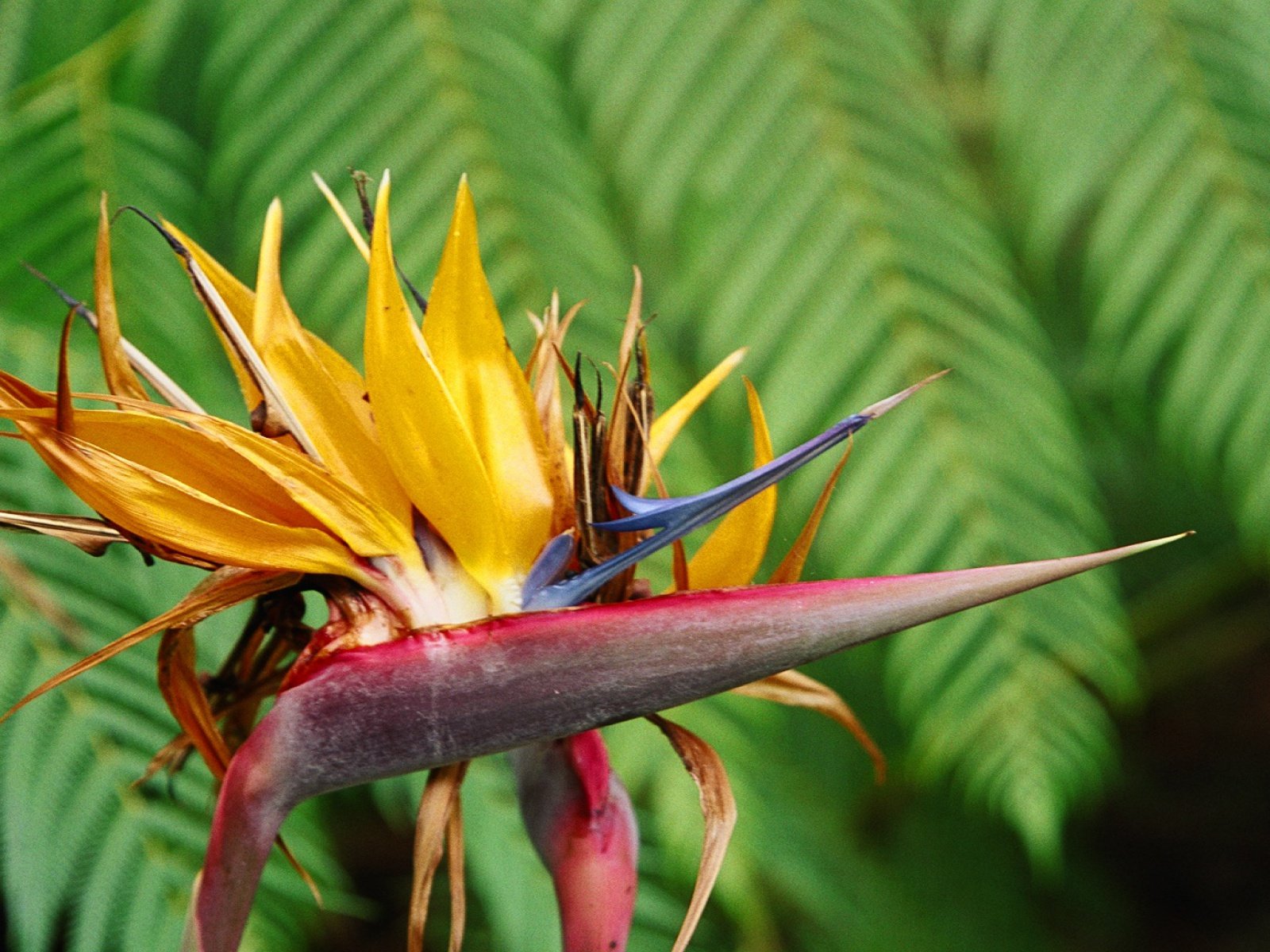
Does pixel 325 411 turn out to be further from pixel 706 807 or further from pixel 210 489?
pixel 706 807

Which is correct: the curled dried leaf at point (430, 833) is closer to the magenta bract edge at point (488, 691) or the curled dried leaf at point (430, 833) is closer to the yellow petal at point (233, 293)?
the magenta bract edge at point (488, 691)

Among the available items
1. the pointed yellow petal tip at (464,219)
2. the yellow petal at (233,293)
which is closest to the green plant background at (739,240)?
the yellow petal at (233,293)

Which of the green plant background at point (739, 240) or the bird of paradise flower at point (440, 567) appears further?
the green plant background at point (739, 240)

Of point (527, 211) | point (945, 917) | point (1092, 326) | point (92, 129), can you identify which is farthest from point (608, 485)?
point (945, 917)

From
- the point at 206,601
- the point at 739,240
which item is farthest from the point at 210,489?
the point at 739,240

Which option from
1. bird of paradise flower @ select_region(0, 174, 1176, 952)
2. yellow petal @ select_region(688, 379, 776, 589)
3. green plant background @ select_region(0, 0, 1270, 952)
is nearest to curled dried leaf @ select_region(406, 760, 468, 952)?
bird of paradise flower @ select_region(0, 174, 1176, 952)

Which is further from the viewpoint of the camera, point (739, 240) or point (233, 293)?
point (739, 240)

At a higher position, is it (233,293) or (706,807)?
(233,293)
